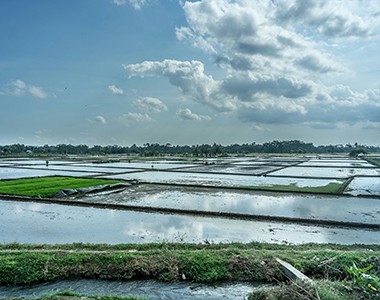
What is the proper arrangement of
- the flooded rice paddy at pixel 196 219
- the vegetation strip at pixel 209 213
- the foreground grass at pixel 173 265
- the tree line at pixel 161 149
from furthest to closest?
the tree line at pixel 161 149
the vegetation strip at pixel 209 213
the flooded rice paddy at pixel 196 219
the foreground grass at pixel 173 265

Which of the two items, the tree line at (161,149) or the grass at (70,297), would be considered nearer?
the grass at (70,297)

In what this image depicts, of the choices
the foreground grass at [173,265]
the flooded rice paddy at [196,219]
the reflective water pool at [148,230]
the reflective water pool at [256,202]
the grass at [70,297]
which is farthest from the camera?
the reflective water pool at [256,202]

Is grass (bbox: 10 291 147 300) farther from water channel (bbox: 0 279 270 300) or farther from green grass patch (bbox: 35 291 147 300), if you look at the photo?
water channel (bbox: 0 279 270 300)

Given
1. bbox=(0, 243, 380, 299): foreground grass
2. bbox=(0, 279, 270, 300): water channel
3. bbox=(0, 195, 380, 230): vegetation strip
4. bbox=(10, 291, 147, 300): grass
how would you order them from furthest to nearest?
bbox=(0, 195, 380, 230): vegetation strip → bbox=(0, 243, 380, 299): foreground grass → bbox=(0, 279, 270, 300): water channel → bbox=(10, 291, 147, 300): grass

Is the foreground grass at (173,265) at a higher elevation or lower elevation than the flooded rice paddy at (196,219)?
higher

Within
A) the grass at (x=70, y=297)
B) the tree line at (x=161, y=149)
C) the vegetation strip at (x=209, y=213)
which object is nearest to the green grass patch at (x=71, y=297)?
the grass at (x=70, y=297)

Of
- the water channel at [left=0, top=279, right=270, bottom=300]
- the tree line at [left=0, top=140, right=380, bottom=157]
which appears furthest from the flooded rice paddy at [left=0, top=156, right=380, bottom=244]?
the tree line at [left=0, top=140, right=380, bottom=157]

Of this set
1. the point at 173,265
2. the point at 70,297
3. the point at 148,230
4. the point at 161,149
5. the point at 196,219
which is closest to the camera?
the point at 70,297

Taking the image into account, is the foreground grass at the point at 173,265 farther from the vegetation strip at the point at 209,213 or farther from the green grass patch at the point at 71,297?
the vegetation strip at the point at 209,213

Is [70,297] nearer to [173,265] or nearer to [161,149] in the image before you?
[173,265]

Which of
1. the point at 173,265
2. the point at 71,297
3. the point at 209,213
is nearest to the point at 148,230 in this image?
the point at 209,213

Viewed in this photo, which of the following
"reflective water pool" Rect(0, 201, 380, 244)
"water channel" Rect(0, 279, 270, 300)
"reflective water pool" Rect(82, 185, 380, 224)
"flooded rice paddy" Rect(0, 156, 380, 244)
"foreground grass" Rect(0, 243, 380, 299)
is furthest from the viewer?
"reflective water pool" Rect(82, 185, 380, 224)

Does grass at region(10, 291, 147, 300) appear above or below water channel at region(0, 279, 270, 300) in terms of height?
above

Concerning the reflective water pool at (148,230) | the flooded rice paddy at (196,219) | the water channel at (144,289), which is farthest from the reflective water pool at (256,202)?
the water channel at (144,289)
